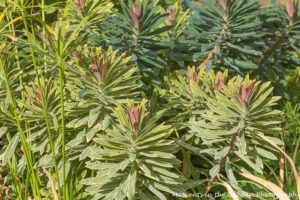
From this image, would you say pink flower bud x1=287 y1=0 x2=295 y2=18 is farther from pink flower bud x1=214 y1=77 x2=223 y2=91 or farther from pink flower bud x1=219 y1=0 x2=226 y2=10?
pink flower bud x1=214 y1=77 x2=223 y2=91

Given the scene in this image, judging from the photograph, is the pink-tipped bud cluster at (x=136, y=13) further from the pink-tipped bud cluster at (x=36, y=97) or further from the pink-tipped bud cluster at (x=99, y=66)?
the pink-tipped bud cluster at (x=36, y=97)

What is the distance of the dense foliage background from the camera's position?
1390mm

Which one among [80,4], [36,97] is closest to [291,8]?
[80,4]

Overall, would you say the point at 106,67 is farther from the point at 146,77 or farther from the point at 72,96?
the point at 146,77

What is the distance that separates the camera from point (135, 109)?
1.29m

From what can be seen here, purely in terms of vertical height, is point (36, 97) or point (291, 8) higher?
point (291, 8)

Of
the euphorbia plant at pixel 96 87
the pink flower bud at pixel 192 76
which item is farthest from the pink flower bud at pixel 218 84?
the euphorbia plant at pixel 96 87

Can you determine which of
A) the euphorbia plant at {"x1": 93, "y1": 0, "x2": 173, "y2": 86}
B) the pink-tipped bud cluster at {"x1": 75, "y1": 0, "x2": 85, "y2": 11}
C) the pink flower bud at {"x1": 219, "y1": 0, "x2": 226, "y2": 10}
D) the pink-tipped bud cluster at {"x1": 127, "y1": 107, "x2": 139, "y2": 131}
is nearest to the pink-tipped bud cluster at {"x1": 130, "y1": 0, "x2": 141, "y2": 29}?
the euphorbia plant at {"x1": 93, "y1": 0, "x2": 173, "y2": 86}

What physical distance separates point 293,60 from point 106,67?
136 cm

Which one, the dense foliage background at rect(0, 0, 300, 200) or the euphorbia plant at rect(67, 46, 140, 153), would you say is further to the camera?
the euphorbia plant at rect(67, 46, 140, 153)

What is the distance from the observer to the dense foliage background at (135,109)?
139 cm

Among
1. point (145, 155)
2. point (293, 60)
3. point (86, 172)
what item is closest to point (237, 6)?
point (293, 60)

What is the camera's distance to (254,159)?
1.57 meters

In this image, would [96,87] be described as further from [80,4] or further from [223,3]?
[223,3]
